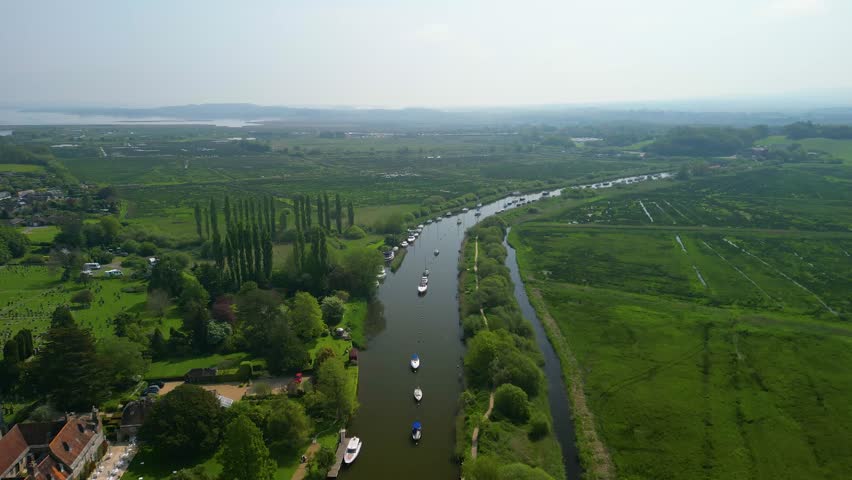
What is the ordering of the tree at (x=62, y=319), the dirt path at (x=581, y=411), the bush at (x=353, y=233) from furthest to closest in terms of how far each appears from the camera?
the bush at (x=353, y=233) < the tree at (x=62, y=319) < the dirt path at (x=581, y=411)

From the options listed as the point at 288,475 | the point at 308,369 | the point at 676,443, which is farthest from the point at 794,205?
the point at 288,475

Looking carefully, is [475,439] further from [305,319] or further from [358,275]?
[358,275]

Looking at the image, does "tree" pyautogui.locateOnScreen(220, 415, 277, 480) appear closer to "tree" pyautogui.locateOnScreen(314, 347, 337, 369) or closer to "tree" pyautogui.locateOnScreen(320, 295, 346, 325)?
"tree" pyautogui.locateOnScreen(314, 347, 337, 369)

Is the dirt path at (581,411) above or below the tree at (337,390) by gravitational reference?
below

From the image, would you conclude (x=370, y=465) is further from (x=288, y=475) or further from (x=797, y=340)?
(x=797, y=340)

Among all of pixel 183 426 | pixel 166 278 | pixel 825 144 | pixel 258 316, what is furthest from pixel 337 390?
pixel 825 144

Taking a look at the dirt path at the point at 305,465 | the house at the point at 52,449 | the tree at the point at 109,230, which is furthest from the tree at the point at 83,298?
the dirt path at the point at 305,465

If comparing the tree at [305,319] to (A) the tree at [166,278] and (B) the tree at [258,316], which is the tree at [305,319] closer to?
(B) the tree at [258,316]
